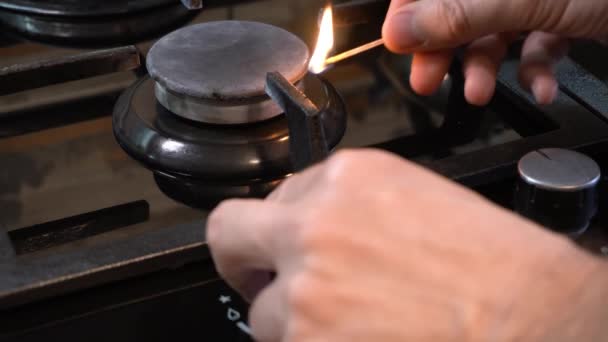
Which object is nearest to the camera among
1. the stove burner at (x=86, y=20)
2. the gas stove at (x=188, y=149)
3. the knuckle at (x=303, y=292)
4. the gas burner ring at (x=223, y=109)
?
the knuckle at (x=303, y=292)

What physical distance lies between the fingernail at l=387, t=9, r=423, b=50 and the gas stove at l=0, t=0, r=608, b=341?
7 cm

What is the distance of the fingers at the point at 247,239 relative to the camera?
44cm

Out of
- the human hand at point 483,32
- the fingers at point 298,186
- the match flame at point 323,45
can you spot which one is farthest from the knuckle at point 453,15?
the fingers at point 298,186

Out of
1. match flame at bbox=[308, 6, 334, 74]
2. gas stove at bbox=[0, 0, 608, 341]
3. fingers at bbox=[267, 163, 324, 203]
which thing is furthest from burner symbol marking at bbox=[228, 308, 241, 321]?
match flame at bbox=[308, 6, 334, 74]

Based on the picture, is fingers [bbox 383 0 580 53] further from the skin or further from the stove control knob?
the skin

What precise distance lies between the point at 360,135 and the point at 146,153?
0.18m

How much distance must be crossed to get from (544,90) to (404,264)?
34 centimetres

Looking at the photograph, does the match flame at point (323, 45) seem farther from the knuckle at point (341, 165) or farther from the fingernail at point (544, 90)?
the knuckle at point (341, 165)

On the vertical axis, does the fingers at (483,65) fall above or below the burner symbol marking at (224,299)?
above

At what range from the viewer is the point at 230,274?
500 millimetres

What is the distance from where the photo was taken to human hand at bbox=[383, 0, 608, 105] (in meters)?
0.68

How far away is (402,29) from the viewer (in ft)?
2.25

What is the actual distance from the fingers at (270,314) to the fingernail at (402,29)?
0.93ft

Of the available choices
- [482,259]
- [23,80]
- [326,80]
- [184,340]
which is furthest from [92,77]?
[482,259]
